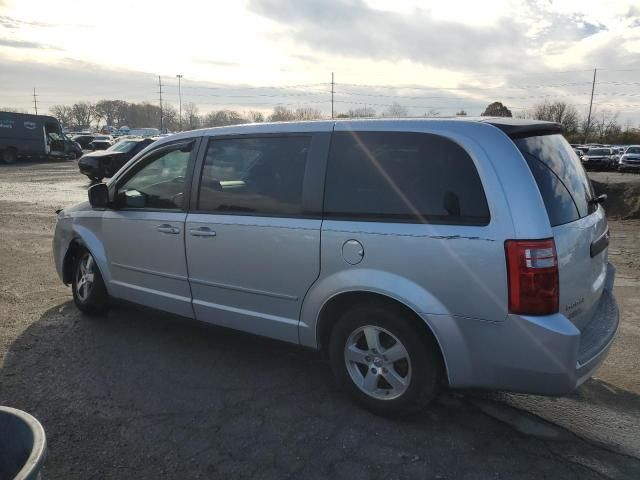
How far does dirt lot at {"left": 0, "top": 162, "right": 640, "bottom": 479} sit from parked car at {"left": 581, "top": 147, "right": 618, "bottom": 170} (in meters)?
35.4

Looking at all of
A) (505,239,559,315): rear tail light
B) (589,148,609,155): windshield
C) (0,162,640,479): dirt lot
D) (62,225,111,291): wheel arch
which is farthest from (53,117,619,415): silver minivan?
(589,148,609,155): windshield

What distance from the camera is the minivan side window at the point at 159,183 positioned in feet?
14.0

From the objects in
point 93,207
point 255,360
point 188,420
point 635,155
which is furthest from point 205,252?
point 635,155

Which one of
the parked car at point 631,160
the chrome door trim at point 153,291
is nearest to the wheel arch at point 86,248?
the chrome door trim at point 153,291

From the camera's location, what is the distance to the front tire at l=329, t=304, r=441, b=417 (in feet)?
10.1

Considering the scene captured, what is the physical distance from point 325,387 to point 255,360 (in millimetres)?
713

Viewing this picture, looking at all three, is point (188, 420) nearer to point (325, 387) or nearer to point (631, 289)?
point (325, 387)

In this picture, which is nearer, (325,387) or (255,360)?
(325,387)

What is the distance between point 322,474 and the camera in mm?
2787

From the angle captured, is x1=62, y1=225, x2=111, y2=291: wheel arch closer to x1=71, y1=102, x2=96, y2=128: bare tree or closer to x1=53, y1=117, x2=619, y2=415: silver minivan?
x1=53, y1=117, x2=619, y2=415: silver minivan

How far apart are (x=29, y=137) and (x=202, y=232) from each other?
32247mm

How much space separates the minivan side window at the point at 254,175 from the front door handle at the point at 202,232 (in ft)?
0.53

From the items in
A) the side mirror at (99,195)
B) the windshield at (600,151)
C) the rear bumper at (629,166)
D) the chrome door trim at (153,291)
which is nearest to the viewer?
the chrome door trim at (153,291)

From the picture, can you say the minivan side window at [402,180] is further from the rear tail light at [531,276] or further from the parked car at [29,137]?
the parked car at [29,137]
